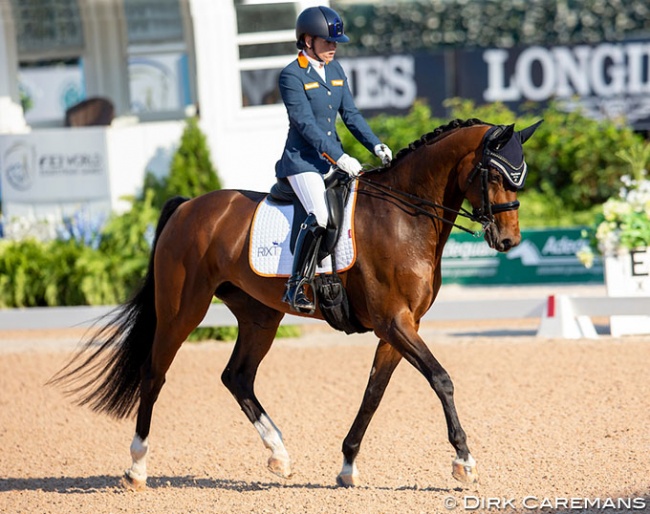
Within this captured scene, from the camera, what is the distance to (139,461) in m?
6.18

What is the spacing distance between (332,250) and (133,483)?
1.88m

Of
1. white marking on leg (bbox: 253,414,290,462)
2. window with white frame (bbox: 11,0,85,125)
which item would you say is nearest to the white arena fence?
white marking on leg (bbox: 253,414,290,462)

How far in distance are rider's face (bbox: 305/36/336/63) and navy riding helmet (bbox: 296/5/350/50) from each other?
4cm

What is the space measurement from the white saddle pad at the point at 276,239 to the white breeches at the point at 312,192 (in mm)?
152

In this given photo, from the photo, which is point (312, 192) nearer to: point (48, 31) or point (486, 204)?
point (486, 204)

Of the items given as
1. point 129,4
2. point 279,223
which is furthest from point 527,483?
point 129,4

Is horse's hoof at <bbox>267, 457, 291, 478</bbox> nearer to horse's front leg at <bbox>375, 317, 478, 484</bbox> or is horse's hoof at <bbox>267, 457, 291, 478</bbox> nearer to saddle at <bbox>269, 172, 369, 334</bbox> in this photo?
saddle at <bbox>269, 172, 369, 334</bbox>

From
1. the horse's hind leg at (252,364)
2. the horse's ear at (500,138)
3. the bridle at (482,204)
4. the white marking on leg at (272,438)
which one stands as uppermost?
the horse's ear at (500,138)

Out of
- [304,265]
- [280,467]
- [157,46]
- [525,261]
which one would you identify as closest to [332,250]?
[304,265]

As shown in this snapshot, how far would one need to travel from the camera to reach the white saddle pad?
5.80 meters

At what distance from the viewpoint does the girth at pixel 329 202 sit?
5746 mm

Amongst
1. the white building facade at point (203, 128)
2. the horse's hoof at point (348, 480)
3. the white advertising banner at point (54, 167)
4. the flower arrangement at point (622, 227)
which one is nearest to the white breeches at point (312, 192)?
the horse's hoof at point (348, 480)

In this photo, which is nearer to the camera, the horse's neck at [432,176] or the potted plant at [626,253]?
the horse's neck at [432,176]

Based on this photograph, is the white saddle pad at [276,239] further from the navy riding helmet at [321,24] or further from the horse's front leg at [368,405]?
the navy riding helmet at [321,24]
